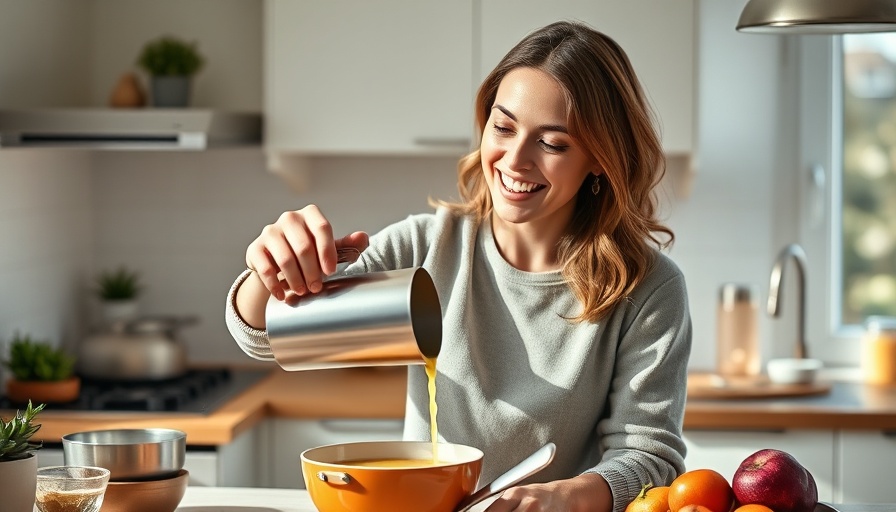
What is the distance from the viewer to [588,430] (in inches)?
67.2

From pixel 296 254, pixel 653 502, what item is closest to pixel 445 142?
pixel 296 254

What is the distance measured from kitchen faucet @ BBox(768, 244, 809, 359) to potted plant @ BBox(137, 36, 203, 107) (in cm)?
163

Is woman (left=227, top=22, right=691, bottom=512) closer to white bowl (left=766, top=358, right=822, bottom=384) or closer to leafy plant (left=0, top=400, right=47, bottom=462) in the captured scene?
leafy plant (left=0, top=400, right=47, bottom=462)

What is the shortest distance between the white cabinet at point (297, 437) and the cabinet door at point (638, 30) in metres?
0.91

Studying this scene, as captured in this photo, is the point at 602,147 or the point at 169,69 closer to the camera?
the point at 602,147

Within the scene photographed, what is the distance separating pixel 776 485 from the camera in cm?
124

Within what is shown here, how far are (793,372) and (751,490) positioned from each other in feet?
5.76

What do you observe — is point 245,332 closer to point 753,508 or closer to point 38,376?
point 753,508

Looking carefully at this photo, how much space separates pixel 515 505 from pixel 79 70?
7.73 ft

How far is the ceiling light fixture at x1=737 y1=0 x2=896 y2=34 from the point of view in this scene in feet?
4.83

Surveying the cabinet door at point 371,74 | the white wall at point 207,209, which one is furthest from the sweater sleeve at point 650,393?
the white wall at point 207,209

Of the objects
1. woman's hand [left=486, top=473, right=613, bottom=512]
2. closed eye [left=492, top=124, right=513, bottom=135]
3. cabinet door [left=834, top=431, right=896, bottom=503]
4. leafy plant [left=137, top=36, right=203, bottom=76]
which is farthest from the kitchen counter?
leafy plant [left=137, top=36, right=203, bottom=76]

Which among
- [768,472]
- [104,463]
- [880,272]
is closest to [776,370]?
[880,272]

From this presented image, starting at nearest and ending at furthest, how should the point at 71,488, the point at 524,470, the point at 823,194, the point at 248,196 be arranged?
1. the point at 524,470
2. the point at 71,488
3. the point at 823,194
4. the point at 248,196
